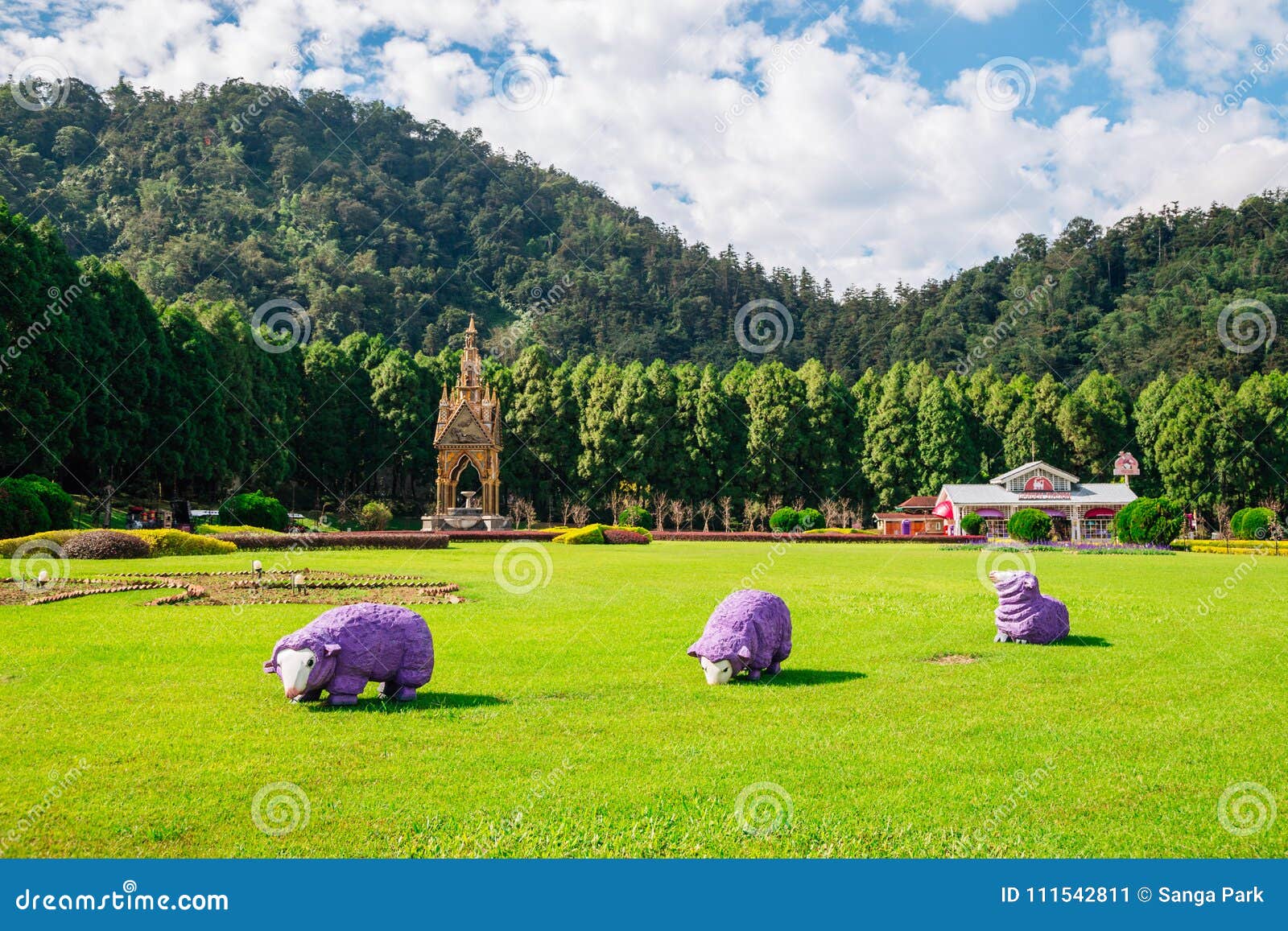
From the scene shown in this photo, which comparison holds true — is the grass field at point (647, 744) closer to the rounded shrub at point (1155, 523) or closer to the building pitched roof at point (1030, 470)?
the rounded shrub at point (1155, 523)

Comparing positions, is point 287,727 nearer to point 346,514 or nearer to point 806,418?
point 346,514

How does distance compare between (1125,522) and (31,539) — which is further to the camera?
(1125,522)

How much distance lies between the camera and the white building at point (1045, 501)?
56094 millimetres

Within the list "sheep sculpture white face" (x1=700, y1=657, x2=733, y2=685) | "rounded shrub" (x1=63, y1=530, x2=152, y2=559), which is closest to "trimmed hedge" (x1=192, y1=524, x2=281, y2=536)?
"rounded shrub" (x1=63, y1=530, x2=152, y2=559)

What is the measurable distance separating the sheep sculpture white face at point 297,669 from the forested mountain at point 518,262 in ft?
220

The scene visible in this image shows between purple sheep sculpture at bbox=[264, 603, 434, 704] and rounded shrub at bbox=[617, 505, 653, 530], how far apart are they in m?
41.1

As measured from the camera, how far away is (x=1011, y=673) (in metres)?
10.2

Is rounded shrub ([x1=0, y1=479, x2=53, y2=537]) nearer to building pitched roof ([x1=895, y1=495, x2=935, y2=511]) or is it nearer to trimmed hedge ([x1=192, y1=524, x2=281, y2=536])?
trimmed hedge ([x1=192, y1=524, x2=281, y2=536])

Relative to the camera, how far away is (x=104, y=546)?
2430cm

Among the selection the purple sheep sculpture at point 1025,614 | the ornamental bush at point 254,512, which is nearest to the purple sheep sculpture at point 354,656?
the purple sheep sculpture at point 1025,614

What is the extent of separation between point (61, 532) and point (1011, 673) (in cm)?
2515

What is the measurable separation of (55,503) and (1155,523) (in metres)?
43.1

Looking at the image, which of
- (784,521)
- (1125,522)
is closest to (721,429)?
(784,521)

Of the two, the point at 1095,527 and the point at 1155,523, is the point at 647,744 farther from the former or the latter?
the point at 1095,527
